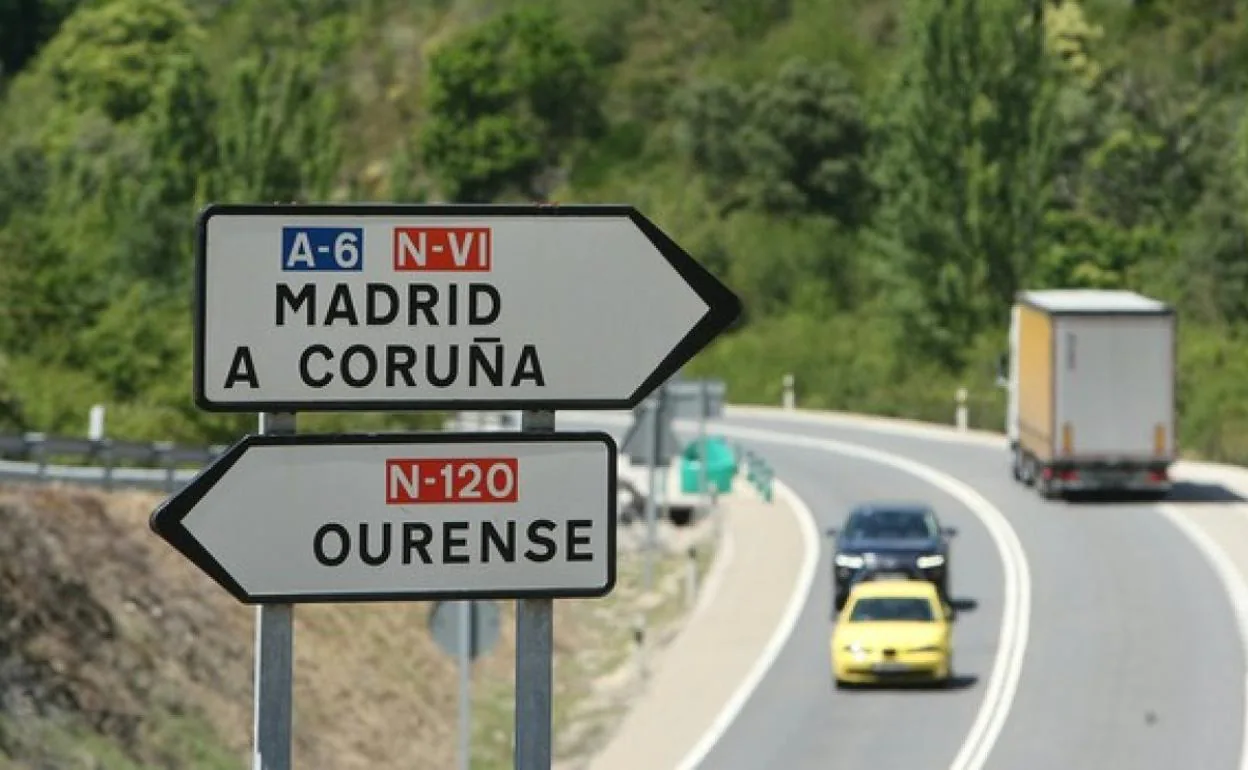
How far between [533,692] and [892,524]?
36029 mm

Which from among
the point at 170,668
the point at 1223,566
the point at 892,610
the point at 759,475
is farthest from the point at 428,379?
the point at 759,475

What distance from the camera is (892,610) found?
118ft

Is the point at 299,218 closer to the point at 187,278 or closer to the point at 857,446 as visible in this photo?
the point at 857,446

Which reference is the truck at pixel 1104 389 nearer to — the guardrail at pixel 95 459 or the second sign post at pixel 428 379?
the guardrail at pixel 95 459

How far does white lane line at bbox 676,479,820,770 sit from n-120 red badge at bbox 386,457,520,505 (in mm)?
25253

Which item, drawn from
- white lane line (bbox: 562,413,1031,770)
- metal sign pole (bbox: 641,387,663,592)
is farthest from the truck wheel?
metal sign pole (bbox: 641,387,663,592)

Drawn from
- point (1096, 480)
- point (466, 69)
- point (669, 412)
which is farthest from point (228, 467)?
point (466, 69)

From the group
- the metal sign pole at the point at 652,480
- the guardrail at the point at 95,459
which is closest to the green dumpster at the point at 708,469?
the metal sign pole at the point at 652,480

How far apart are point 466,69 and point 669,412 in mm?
72803

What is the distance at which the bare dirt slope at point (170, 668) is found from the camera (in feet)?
95.6

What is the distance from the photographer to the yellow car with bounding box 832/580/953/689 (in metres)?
35.5

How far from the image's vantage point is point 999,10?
87.0m

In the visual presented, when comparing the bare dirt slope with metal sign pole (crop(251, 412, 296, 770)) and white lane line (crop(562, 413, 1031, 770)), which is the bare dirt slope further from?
metal sign pole (crop(251, 412, 296, 770))

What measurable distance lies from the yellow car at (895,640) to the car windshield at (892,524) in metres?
5.27
